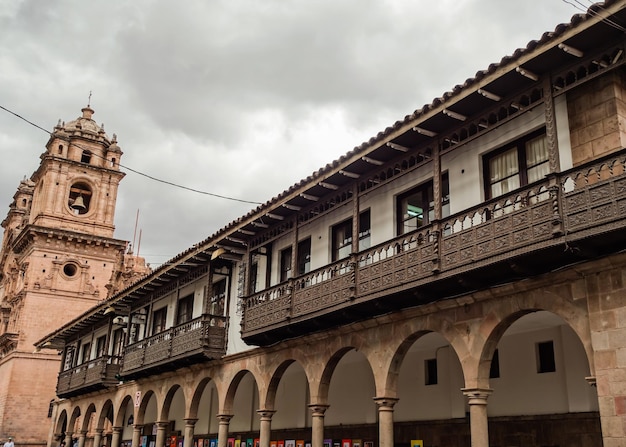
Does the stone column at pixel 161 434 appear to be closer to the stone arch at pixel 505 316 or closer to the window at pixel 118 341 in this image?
the window at pixel 118 341

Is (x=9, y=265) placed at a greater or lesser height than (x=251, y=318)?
greater

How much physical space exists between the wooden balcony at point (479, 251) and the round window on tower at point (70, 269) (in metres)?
30.4

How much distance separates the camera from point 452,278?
11.2 meters

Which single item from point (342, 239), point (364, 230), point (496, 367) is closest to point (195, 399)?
point (342, 239)

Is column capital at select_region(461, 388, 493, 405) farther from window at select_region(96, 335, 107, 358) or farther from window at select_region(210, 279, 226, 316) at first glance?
window at select_region(96, 335, 107, 358)

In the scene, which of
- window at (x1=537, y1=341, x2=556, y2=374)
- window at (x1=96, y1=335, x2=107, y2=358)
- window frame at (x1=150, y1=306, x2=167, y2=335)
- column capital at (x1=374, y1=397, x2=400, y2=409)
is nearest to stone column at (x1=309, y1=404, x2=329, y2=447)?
column capital at (x1=374, y1=397, x2=400, y2=409)

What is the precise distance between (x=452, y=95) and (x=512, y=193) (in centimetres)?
217

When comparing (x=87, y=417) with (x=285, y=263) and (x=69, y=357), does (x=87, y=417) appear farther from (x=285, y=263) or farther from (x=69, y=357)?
(x=285, y=263)

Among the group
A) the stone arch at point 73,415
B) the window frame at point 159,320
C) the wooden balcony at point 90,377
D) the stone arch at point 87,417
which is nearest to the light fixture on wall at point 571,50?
the window frame at point 159,320

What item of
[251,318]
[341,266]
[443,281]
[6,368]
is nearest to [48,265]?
[6,368]

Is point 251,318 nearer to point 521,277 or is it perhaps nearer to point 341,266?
point 341,266

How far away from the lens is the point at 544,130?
11250mm

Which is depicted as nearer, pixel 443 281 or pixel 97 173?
pixel 443 281

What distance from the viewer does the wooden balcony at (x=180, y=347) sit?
1895cm
